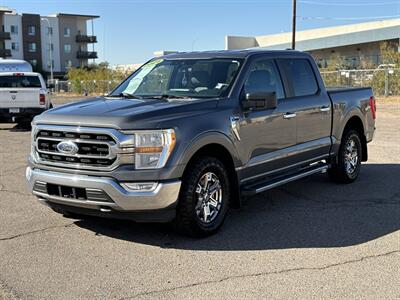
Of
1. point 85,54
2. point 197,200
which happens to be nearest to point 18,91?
point 197,200

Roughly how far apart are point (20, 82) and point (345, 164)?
12.4 metres

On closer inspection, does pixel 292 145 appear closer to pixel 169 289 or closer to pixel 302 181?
pixel 302 181

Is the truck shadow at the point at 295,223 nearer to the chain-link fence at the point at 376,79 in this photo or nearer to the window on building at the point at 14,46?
the chain-link fence at the point at 376,79

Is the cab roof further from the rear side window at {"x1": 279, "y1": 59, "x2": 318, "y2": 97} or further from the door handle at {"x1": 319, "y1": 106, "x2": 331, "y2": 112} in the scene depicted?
the door handle at {"x1": 319, "y1": 106, "x2": 331, "y2": 112}

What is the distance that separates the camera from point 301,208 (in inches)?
274

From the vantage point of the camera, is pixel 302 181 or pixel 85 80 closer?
pixel 302 181

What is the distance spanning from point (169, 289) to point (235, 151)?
2.04 meters

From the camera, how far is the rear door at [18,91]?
1692cm

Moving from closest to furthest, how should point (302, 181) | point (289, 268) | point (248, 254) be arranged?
point (289, 268), point (248, 254), point (302, 181)

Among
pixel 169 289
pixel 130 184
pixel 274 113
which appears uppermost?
pixel 274 113

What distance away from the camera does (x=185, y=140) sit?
530 cm

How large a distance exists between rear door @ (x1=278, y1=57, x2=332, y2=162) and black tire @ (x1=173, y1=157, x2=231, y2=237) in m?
1.67

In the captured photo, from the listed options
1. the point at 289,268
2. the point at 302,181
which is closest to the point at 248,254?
the point at 289,268

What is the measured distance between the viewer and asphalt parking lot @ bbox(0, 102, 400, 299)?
4.39 meters
